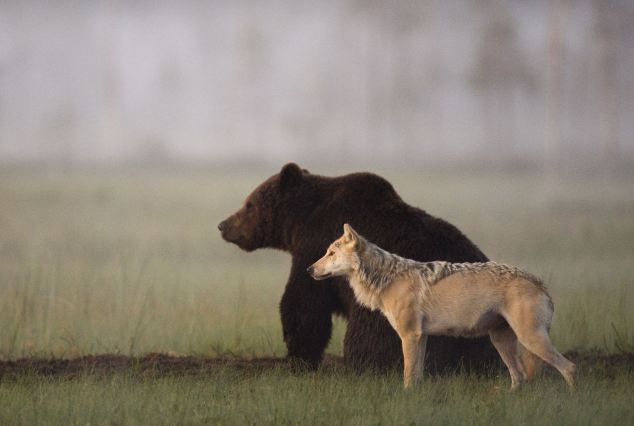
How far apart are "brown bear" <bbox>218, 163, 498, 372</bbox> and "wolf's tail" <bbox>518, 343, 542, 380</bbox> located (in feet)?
1.43

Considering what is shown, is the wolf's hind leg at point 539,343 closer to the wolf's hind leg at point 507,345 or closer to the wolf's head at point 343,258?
the wolf's hind leg at point 507,345

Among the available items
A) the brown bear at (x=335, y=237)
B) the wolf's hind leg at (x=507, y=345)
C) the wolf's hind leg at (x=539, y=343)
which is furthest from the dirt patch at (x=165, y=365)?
the wolf's hind leg at (x=539, y=343)

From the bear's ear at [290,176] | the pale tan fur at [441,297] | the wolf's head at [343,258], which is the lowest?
the pale tan fur at [441,297]

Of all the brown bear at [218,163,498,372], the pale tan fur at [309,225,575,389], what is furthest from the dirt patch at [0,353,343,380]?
the pale tan fur at [309,225,575,389]

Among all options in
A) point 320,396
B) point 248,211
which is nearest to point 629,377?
point 320,396

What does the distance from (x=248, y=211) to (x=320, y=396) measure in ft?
8.07

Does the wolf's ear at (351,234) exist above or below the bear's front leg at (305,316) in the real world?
above

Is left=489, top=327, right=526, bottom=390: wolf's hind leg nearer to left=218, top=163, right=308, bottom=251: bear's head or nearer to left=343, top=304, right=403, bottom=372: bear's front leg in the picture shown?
left=343, top=304, right=403, bottom=372: bear's front leg

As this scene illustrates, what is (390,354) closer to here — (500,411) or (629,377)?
(500,411)

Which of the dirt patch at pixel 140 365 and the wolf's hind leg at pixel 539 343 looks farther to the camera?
the dirt patch at pixel 140 365

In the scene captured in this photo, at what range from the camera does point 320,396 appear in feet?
22.6

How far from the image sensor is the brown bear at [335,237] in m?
7.66

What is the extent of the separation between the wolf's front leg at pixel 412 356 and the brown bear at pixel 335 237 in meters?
0.66

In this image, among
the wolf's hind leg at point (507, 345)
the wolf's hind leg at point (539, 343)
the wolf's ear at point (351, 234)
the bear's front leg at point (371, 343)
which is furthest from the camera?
the bear's front leg at point (371, 343)
